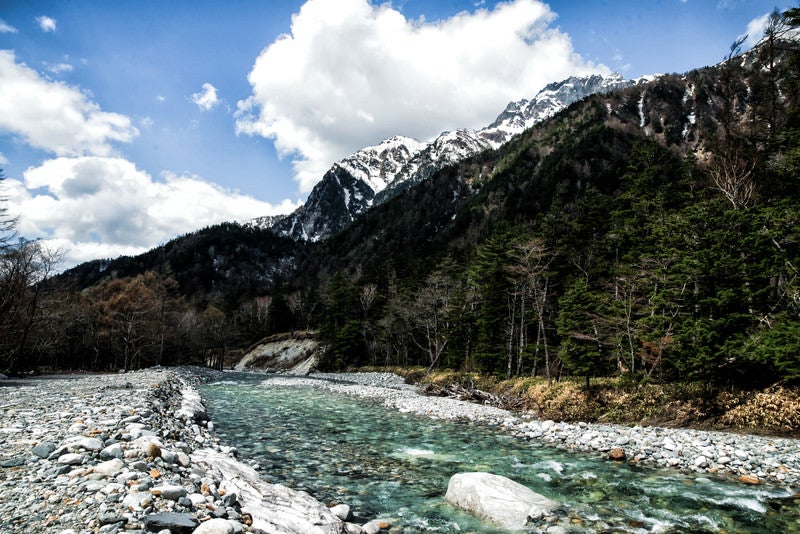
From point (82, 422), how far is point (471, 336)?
132ft

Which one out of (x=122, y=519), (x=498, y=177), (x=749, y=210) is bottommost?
(x=122, y=519)

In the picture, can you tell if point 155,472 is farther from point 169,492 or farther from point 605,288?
point 605,288

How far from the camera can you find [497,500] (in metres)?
8.61

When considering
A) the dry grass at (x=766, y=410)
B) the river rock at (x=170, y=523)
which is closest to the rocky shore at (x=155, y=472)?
the river rock at (x=170, y=523)

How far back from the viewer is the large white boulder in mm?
8242

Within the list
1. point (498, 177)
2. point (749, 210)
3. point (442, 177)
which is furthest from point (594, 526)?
point (442, 177)

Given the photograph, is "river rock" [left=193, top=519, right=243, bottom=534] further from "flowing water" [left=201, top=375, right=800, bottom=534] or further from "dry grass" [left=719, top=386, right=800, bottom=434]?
"dry grass" [left=719, top=386, right=800, bottom=434]

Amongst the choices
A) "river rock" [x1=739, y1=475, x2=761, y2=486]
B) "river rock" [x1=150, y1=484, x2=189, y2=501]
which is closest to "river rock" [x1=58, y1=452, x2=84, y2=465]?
"river rock" [x1=150, y1=484, x2=189, y2=501]

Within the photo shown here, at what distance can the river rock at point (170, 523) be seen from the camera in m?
5.03

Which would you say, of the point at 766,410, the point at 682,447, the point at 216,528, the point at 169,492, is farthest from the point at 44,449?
the point at 766,410

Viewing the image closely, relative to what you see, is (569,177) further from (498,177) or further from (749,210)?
(749,210)

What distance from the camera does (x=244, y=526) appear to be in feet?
19.6

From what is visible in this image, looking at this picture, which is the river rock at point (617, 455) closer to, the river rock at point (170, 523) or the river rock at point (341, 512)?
the river rock at point (341, 512)

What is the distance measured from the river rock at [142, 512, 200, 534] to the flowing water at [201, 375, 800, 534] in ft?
13.4
